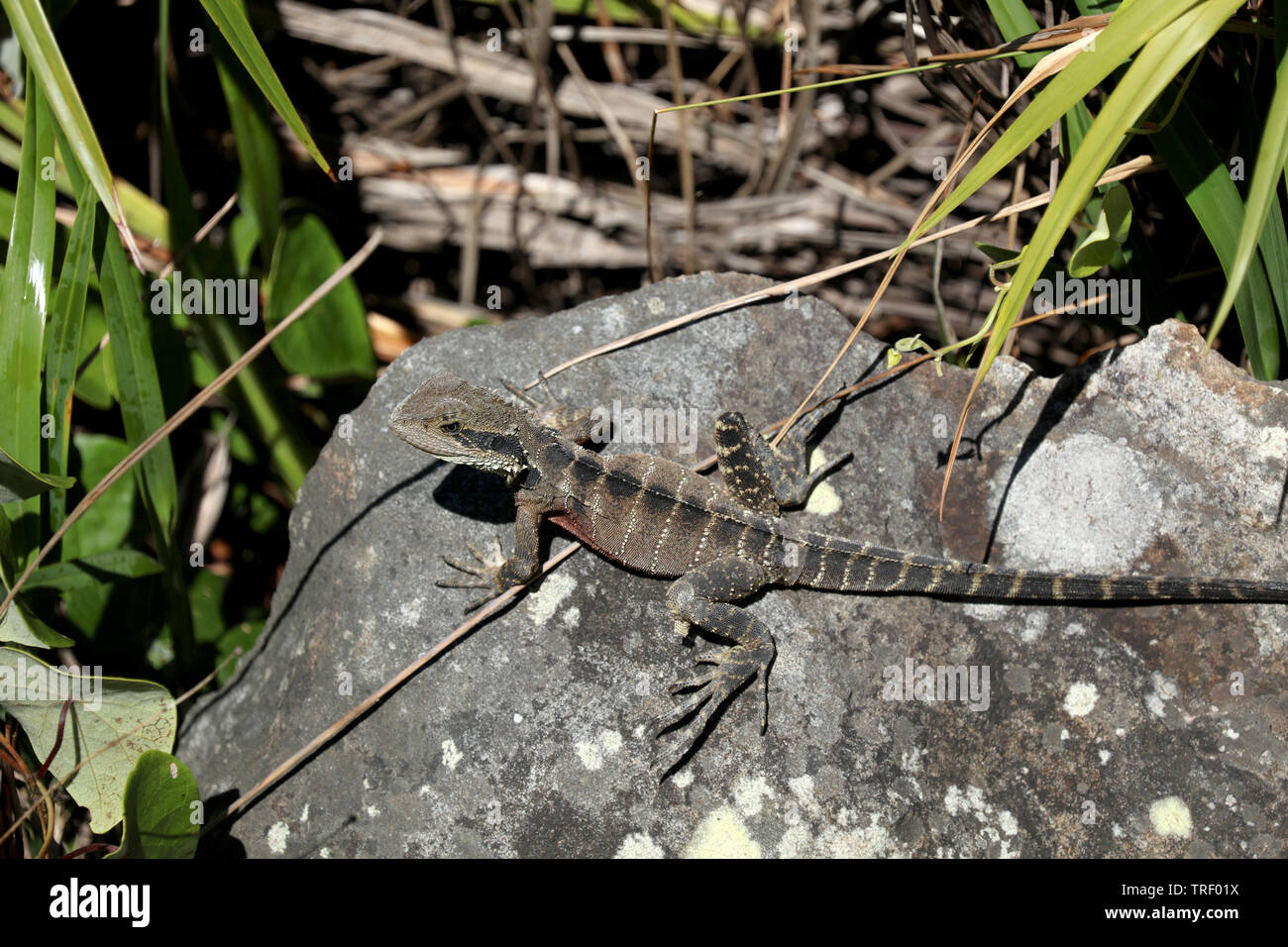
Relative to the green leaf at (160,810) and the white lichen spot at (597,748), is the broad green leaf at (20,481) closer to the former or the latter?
the green leaf at (160,810)

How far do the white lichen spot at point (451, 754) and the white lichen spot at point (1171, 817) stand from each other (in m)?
3.19

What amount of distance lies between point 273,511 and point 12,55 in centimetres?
325

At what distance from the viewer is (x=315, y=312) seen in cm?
614

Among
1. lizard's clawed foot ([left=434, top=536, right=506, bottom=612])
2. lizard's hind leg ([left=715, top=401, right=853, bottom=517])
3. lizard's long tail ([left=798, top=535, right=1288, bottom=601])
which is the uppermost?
lizard's hind leg ([left=715, top=401, right=853, bottom=517])

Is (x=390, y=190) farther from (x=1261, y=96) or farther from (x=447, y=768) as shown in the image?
(x=1261, y=96)

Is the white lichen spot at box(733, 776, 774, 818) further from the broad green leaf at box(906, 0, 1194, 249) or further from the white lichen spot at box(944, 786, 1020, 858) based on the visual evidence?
the broad green leaf at box(906, 0, 1194, 249)

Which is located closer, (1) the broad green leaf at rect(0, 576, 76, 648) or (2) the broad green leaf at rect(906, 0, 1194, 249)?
(2) the broad green leaf at rect(906, 0, 1194, 249)

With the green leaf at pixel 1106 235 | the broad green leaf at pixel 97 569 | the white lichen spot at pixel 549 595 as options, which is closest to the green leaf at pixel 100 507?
the broad green leaf at pixel 97 569

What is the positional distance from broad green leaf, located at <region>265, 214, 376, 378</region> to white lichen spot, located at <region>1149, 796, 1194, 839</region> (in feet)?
16.7

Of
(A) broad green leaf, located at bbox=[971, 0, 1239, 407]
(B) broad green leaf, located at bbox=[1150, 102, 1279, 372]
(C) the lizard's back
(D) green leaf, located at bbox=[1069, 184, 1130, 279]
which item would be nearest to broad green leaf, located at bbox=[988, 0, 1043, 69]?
(B) broad green leaf, located at bbox=[1150, 102, 1279, 372]

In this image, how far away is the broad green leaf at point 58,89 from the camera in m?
4.02

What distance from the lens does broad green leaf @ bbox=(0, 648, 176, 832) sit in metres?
4.57

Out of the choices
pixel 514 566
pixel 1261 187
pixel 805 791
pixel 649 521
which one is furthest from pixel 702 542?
pixel 1261 187

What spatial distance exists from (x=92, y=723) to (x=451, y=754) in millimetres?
1773
